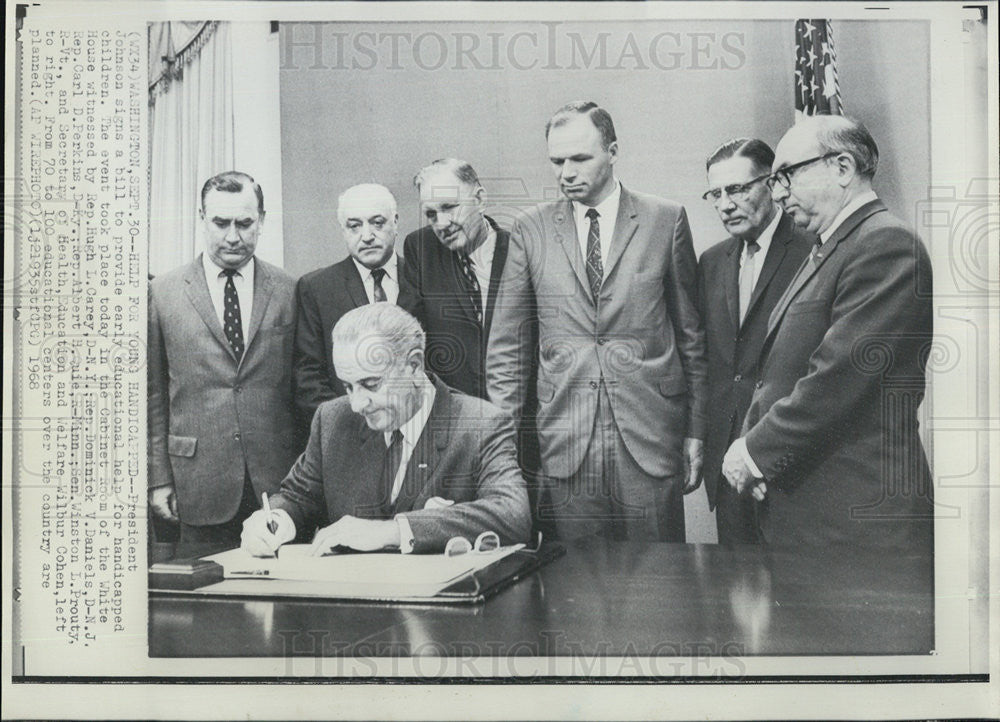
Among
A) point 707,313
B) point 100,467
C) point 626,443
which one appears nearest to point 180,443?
point 100,467

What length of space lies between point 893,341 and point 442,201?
1.60 m

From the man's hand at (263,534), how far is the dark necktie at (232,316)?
553 mm

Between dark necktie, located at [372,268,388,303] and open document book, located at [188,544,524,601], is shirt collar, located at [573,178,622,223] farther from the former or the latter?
open document book, located at [188,544,524,601]

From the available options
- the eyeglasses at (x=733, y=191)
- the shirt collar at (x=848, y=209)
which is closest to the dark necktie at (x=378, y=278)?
the eyeglasses at (x=733, y=191)

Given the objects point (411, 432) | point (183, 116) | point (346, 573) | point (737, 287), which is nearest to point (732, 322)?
point (737, 287)

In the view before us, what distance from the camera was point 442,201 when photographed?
10.5 feet

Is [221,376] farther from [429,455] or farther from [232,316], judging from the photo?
[429,455]

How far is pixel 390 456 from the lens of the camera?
3170 mm

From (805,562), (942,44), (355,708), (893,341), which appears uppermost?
(942,44)

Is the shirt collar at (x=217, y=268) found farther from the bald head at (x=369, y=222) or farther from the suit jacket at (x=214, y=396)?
the bald head at (x=369, y=222)

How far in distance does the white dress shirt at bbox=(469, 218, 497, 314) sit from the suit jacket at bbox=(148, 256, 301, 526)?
0.63m

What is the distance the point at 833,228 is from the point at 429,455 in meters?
1.57

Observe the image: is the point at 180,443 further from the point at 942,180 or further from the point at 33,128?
the point at 942,180

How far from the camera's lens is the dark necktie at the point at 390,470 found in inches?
124
